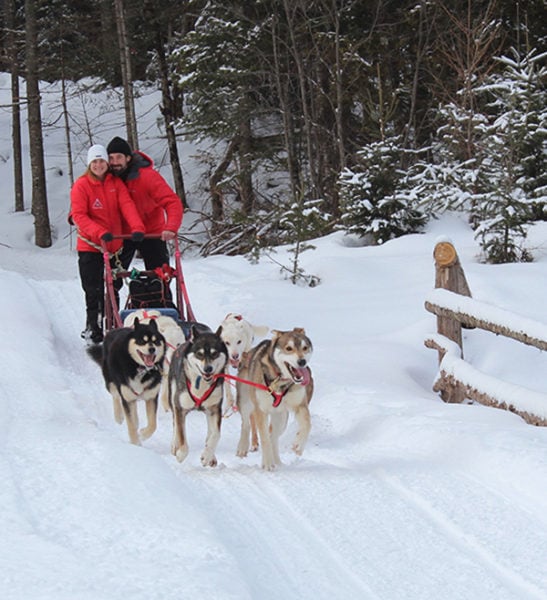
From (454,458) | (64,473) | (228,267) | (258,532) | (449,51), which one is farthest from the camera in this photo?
(449,51)

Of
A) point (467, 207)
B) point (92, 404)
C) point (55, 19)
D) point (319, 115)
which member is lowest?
point (92, 404)

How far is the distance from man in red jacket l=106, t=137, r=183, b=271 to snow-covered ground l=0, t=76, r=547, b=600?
1.21m

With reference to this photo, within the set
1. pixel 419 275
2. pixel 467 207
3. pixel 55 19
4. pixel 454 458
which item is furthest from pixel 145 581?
pixel 55 19

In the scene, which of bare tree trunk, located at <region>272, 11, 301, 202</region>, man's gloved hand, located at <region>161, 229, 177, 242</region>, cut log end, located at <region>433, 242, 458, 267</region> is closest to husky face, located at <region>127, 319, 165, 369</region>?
man's gloved hand, located at <region>161, 229, 177, 242</region>

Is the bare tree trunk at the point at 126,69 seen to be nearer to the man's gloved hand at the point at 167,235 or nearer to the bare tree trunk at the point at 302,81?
the bare tree trunk at the point at 302,81

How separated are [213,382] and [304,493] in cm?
98

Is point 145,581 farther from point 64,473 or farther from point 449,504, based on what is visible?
point 449,504

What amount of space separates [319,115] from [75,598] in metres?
15.4

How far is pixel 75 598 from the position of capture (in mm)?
2355

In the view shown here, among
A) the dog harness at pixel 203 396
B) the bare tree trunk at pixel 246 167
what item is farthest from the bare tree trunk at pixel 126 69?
the dog harness at pixel 203 396

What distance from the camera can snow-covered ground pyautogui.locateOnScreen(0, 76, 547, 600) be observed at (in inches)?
109

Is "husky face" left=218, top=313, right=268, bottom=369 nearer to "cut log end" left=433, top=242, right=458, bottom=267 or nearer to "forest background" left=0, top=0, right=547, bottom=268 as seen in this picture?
"cut log end" left=433, top=242, right=458, bottom=267

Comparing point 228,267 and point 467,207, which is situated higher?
point 467,207

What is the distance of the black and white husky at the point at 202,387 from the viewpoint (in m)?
4.51
